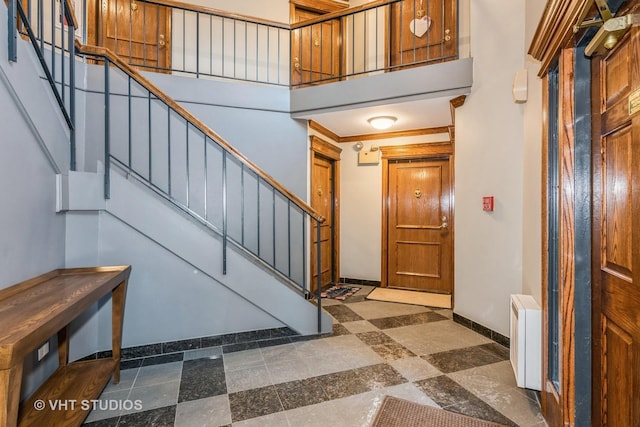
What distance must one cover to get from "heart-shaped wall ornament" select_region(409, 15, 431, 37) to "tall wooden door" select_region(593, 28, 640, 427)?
123 inches

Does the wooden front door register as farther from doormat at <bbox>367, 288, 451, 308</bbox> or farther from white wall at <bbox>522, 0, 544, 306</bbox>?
doormat at <bbox>367, 288, 451, 308</bbox>

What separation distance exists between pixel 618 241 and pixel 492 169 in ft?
5.39

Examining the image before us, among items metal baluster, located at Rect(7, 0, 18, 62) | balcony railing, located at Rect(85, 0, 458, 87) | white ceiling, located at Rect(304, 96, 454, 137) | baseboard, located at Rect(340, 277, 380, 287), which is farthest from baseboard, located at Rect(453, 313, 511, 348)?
metal baluster, located at Rect(7, 0, 18, 62)

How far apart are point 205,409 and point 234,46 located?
3632mm

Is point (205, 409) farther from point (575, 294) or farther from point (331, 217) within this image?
point (331, 217)

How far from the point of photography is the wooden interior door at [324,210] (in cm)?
409

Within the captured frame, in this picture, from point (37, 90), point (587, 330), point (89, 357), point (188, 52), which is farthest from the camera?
point (188, 52)

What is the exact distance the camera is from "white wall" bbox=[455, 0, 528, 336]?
249 centimetres

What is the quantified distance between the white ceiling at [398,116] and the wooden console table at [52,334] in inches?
106

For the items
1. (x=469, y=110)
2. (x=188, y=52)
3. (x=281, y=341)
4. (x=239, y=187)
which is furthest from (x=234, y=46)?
(x=281, y=341)

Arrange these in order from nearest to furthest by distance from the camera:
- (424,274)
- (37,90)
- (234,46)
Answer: (37,90) → (234,46) → (424,274)

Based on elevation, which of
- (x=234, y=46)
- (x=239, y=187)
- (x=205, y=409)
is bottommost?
(x=205, y=409)

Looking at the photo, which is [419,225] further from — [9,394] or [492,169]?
[9,394]

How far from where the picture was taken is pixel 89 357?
7.40 feet
